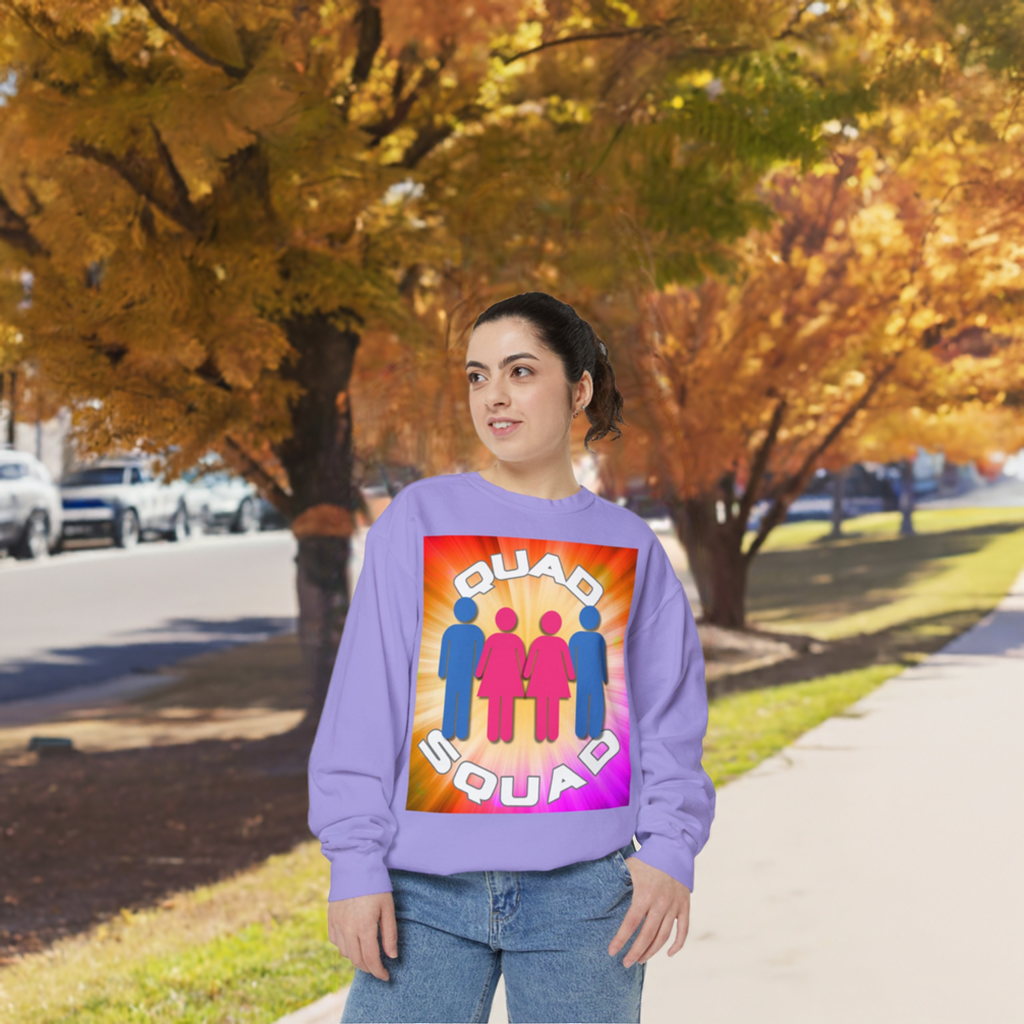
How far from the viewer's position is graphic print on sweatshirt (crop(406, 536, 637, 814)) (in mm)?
1717

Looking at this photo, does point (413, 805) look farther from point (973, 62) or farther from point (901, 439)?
point (901, 439)

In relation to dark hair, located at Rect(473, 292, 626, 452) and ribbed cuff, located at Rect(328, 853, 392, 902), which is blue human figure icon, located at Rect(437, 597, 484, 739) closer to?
ribbed cuff, located at Rect(328, 853, 392, 902)

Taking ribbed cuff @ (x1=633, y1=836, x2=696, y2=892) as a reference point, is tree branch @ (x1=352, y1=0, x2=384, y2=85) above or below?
above

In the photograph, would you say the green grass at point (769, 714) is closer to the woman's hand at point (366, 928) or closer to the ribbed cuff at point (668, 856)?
the ribbed cuff at point (668, 856)

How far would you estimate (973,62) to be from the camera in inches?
213

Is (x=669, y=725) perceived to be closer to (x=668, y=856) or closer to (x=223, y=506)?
(x=668, y=856)

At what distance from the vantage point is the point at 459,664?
1.73 meters

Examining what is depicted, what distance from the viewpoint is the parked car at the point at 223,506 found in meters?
33.1

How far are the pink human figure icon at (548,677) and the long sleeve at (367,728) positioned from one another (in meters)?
0.17

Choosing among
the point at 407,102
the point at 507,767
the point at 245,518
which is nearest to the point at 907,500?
the point at 245,518

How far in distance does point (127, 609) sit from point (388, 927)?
20.8 m

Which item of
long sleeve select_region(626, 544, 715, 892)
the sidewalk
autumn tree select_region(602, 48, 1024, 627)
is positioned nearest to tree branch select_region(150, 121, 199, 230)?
autumn tree select_region(602, 48, 1024, 627)

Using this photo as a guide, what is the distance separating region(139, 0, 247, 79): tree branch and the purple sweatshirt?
366 cm

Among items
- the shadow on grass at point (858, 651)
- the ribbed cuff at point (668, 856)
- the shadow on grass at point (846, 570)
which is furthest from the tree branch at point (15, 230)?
the shadow on grass at point (846, 570)
